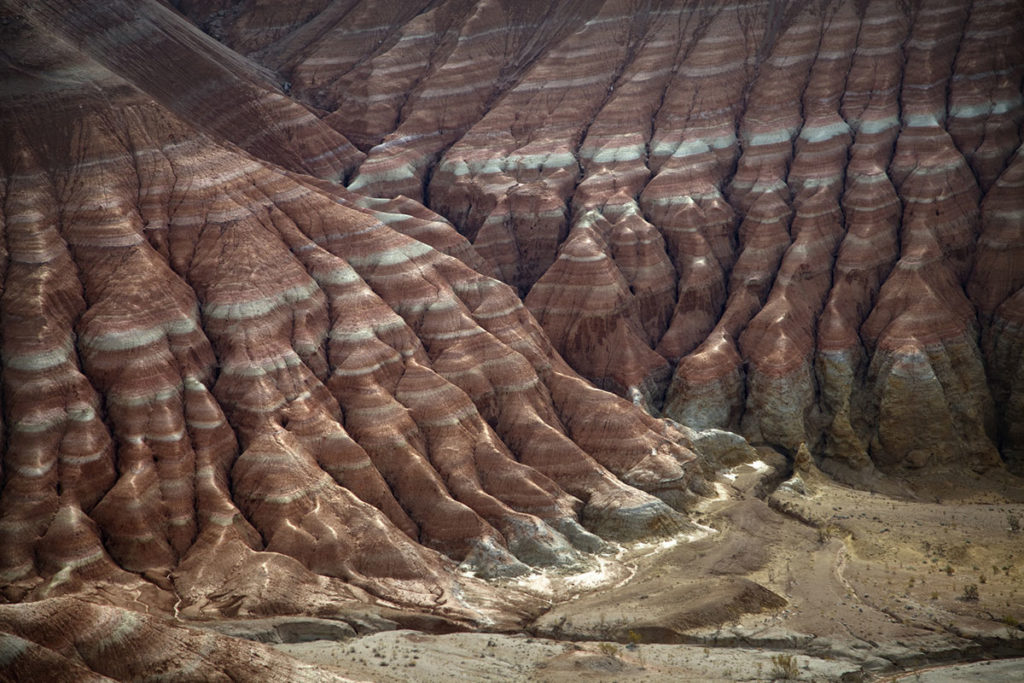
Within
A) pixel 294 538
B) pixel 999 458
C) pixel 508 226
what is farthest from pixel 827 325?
pixel 294 538

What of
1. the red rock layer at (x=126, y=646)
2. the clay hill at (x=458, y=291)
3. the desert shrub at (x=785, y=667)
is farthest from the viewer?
the clay hill at (x=458, y=291)

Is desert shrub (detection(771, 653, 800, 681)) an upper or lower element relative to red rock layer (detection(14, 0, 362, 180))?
lower

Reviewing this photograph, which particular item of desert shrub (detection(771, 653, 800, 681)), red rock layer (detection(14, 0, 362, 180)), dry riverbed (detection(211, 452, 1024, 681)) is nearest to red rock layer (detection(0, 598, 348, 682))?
dry riverbed (detection(211, 452, 1024, 681))

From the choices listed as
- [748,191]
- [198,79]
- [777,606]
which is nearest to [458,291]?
[748,191]

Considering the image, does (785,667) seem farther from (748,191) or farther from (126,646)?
(748,191)

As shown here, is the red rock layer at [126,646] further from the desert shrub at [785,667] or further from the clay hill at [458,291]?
the desert shrub at [785,667]

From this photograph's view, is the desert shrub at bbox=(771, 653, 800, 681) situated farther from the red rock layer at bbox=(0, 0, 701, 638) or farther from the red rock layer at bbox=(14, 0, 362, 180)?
the red rock layer at bbox=(14, 0, 362, 180)

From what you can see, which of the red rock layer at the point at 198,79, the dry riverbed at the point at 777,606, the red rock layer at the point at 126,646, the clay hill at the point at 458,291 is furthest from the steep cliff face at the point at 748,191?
the red rock layer at the point at 126,646
